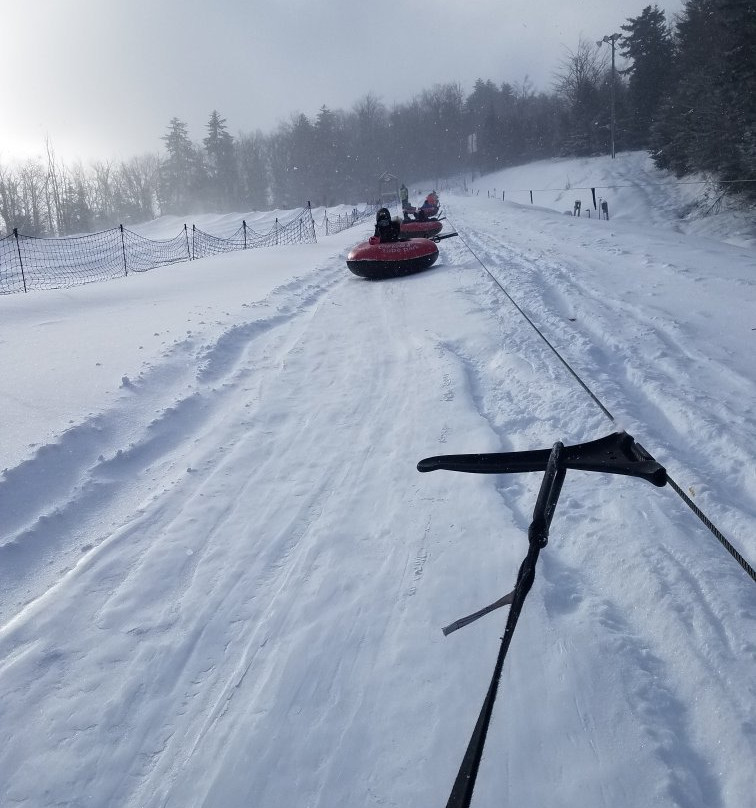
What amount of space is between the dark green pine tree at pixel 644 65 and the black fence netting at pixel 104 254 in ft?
102

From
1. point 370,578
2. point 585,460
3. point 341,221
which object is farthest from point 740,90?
point 341,221

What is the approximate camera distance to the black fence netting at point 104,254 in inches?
797

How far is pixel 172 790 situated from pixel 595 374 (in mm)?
4268

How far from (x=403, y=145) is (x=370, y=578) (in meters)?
103

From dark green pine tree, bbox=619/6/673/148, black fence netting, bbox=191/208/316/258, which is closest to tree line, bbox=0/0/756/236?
dark green pine tree, bbox=619/6/673/148

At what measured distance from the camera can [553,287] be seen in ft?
27.4

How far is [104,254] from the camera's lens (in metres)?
36.5

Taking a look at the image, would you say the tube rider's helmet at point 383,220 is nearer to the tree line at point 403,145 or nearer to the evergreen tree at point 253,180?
the tree line at point 403,145

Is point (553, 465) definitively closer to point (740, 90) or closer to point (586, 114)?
point (740, 90)

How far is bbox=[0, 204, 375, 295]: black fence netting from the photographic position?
20.2 metres

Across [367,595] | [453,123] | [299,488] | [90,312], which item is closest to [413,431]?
[299,488]

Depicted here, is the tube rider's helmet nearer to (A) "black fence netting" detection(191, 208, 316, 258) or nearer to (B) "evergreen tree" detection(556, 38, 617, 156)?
(A) "black fence netting" detection(191, 208, 316, 258)

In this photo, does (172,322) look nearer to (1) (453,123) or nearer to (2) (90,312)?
(2) (90,312)

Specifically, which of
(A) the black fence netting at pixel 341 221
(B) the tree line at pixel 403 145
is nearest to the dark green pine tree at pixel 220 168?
(B) the tree line at pixel 403 145
